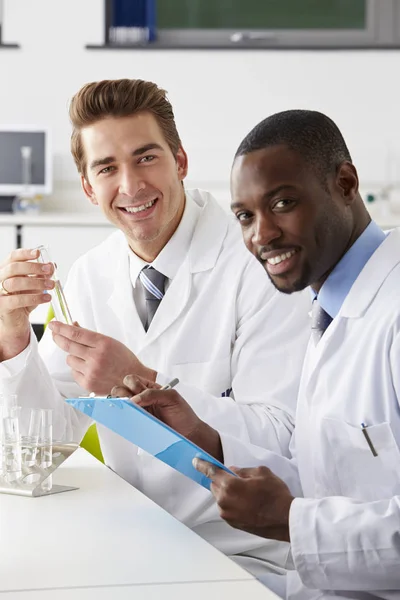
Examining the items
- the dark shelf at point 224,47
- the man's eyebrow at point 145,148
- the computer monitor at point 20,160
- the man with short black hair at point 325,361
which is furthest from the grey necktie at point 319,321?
the dark shelf at point 224,47

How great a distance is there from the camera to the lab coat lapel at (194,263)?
6.15 ft

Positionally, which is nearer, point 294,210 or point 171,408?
point 294,210

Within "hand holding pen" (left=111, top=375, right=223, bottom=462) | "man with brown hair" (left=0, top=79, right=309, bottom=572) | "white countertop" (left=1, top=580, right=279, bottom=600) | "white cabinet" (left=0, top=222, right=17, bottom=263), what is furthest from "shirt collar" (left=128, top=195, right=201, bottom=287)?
"white cabinet" (left=0, top=222, right=17, bottom=263)

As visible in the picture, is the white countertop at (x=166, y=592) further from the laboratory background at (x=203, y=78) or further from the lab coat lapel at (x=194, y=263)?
the laboratory background at (x=203, y=78)

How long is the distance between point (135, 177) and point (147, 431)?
859 millimetres

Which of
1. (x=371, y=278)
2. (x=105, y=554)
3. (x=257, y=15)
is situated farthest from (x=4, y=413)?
(x=257, y=15)

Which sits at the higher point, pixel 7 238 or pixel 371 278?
pixel 371 278

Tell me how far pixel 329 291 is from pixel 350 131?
3.48 metres

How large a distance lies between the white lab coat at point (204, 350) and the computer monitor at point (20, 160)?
2549 millimetres

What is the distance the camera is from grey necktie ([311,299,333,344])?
143 cm

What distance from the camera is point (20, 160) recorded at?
4566 mm

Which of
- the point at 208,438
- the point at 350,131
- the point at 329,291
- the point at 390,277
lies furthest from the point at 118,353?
the point at 350,131

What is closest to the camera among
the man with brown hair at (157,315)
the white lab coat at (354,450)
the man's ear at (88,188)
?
the white lab coat at (354,450)

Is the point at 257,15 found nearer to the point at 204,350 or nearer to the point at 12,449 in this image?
the point at 204,350
